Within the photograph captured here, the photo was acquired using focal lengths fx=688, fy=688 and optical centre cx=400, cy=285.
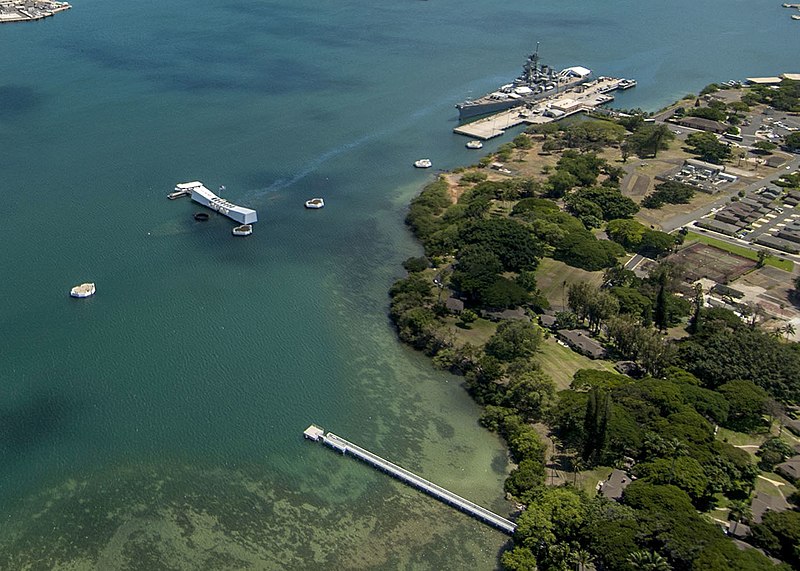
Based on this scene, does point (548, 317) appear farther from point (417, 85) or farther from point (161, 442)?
point (417, 85)

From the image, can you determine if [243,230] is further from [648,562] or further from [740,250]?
[740,250]

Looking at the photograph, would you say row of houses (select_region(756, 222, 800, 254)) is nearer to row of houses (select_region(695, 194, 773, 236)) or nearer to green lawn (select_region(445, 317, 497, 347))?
row of houses (select_region(695, 194, 773, 236))

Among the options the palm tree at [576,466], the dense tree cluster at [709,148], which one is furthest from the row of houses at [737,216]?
the palm tree at [576,466]


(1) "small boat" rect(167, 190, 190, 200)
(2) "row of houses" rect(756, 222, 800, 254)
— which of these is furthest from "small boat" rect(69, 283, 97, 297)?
(2) "row of houses" rect(756, 222, 800, 254)

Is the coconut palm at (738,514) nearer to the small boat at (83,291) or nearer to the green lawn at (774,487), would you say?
the green lawn at (774,487)

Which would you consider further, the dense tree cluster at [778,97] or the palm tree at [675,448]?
the dense tree cluster at [778,97]

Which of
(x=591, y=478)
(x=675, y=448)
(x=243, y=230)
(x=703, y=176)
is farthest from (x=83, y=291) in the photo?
(x=703, y=176)
